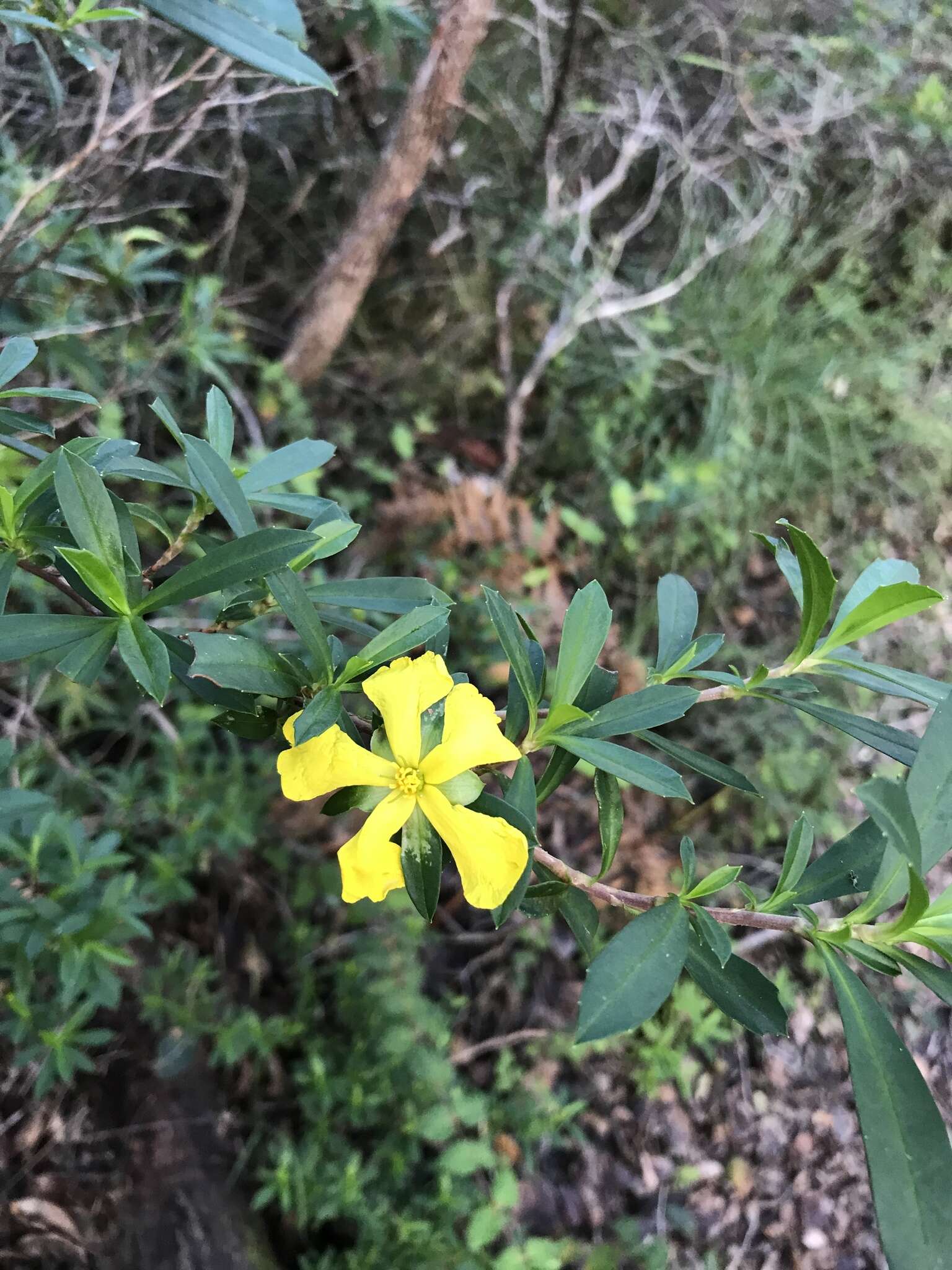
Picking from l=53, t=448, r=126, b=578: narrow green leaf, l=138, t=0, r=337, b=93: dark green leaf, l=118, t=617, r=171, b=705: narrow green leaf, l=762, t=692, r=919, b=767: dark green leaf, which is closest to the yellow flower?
l=118, t=617, r=171, b=705: narrow green leaf

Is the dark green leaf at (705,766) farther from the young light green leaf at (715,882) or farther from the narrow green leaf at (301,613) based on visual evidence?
the narrow green leaf at (301,613)

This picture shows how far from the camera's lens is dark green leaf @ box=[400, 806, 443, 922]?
2.09 ft

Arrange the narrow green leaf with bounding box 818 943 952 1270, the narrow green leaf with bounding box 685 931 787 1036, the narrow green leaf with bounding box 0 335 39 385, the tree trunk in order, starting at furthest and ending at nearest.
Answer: the tree trunk < the narrow green leaf with bounding box 0 335 39 385 < the narrow green leaf with bounding box 685 931 787 1036 < the narrow green leaf with bounding box 818 943 952 1270

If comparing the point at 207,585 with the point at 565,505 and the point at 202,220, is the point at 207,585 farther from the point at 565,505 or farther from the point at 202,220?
the point at 202,220

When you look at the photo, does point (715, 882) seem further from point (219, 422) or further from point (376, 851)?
point (219, 422)

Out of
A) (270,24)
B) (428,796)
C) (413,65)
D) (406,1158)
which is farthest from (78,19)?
(406,1158)

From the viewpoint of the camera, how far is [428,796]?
2.14ft

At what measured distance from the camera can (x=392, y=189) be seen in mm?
2010

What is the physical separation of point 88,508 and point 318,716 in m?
0.25

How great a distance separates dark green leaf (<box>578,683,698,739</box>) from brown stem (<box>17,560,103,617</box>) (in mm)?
462

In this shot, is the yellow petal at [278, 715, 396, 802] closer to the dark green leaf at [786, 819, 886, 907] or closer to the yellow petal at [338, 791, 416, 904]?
the yellow petal at [338, 791, 416, 904]

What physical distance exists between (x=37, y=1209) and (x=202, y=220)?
2631 millimetres

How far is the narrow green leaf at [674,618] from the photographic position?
85cm

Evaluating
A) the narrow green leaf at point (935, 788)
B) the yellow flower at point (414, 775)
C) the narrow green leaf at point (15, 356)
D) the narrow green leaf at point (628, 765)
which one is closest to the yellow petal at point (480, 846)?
the yellow flower at point (414, 775)
